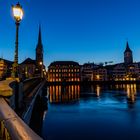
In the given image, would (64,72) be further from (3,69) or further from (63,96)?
(3,69)

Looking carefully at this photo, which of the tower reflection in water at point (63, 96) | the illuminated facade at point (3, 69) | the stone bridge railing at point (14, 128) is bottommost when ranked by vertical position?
the tower reflection in water at point (63, 96)

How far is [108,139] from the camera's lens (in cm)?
2356

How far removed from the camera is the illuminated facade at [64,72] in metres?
185

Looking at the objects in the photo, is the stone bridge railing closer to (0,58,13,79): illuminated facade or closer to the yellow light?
A: the yellow light

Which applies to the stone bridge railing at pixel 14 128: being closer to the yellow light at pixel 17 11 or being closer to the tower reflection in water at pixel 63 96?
the yellow light at pixel 17 11

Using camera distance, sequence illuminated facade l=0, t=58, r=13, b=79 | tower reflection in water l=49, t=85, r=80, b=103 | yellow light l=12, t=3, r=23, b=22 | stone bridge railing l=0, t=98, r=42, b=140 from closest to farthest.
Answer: stone bridge railing l=0, t=98, r=42, b=140, yellow light l=12, t=3, r=23, b=22, illuminated facade l=0, t=58, r=13, b=79, tower reflection in water l=49, t=85, r=80, b=103

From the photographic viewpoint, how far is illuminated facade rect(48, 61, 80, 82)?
185125mm

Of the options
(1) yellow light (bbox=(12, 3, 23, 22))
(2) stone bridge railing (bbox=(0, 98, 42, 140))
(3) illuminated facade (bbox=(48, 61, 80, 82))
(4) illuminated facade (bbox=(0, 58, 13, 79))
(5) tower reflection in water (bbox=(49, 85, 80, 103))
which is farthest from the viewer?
(3) illuminated facade (bbox=(48, 61, 80, 82))

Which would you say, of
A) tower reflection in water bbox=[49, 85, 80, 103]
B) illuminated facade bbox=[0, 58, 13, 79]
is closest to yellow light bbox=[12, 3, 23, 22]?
illuminated facade bbox=[0, 58, 13, 79]

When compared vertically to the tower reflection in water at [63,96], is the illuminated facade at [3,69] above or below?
above

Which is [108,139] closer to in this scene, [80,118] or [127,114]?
[80,118]

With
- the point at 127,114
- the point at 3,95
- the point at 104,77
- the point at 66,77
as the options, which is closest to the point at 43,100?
the point at 127,114

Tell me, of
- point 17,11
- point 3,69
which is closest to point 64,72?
point 3,69

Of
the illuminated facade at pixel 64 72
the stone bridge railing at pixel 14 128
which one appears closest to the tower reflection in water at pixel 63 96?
the stone bridge railing at pixel 14 128
